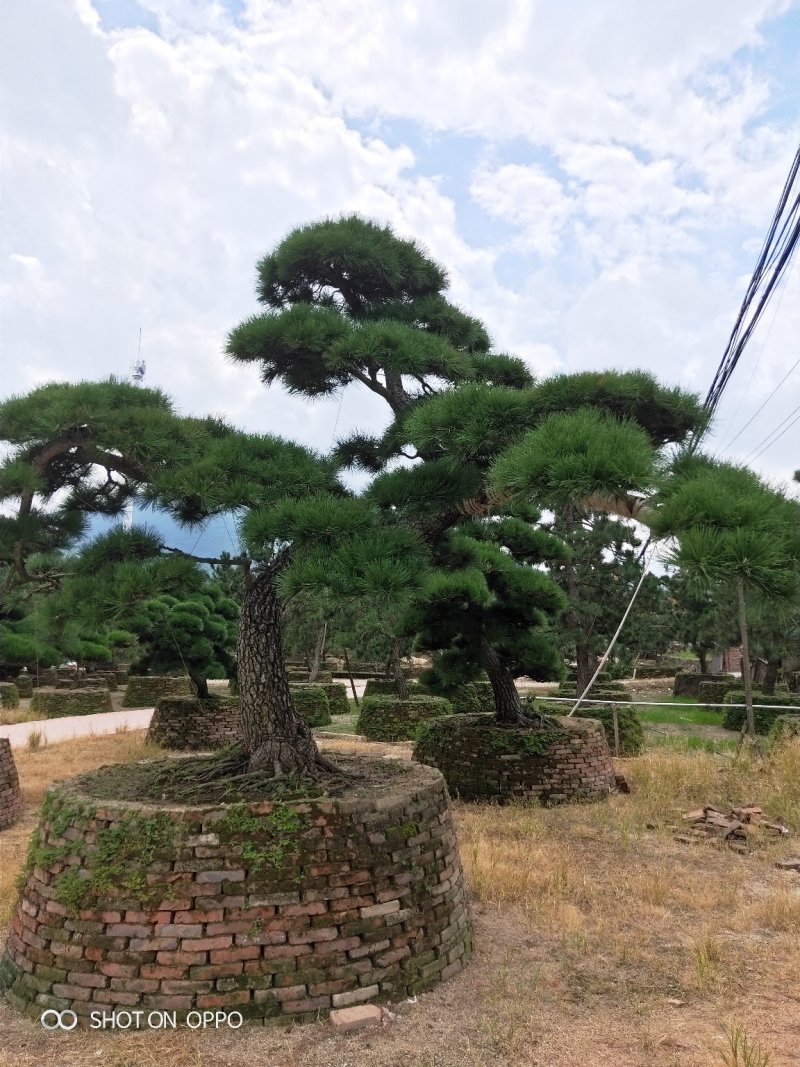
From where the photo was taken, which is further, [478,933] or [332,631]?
[332,631]

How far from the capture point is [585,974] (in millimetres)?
3604

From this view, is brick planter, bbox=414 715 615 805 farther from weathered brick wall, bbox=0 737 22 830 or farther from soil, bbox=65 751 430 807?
weathered brick wall, bbox=0 737 22 830

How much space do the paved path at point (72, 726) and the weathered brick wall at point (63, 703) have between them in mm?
392

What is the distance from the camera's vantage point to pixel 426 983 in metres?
3.38

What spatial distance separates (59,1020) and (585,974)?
234cm

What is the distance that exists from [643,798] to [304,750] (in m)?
4.56

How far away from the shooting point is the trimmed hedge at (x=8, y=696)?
656 inches

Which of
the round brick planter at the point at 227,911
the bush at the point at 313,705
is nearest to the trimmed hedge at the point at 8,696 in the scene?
the bush at the point at 313,705

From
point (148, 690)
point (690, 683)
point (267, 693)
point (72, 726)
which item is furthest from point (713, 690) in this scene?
point (267, 693)

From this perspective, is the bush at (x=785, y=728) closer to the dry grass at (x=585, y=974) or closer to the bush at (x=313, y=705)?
the dry grass at (x=585, y=974)

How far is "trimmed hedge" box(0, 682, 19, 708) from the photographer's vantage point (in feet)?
54.7

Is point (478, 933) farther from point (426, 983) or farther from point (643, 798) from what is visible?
point (643, 798)

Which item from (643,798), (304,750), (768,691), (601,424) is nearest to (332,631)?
(768,691)

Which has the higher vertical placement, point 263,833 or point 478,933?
point 263,833
